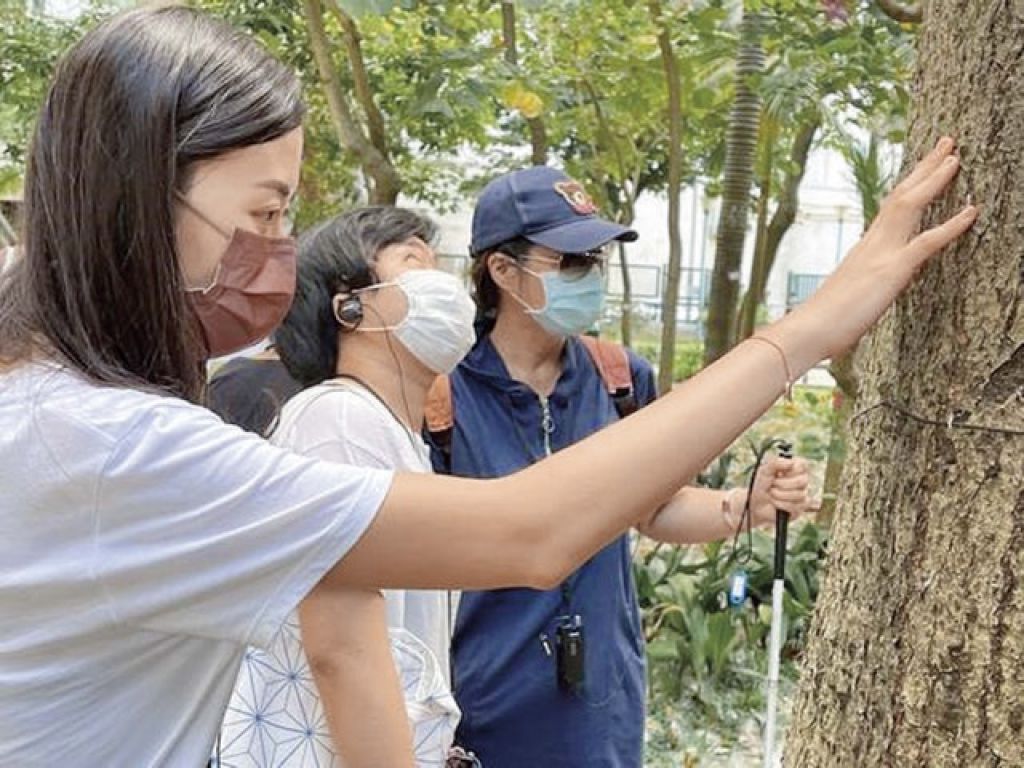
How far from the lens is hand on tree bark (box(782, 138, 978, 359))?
43.4 inches

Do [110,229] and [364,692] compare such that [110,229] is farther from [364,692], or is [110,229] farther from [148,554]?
[364,692]

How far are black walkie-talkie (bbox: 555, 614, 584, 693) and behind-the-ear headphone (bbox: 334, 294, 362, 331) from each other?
1.89 ft

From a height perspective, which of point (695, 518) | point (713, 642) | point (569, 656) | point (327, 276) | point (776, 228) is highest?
point (327, 276)

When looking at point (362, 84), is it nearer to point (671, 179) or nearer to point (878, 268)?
point (671, 179)

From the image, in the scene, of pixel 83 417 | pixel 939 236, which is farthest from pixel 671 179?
pixel 83 417

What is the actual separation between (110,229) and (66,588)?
0.28 m

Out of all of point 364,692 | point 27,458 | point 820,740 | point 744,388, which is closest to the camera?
point 27,458

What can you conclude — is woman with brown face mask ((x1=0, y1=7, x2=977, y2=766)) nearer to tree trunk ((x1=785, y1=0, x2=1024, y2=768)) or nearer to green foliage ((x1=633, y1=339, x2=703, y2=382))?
tree trunk ((x1=785, y1=0, x2=1024, y2=768))

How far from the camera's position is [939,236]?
3.91 feet

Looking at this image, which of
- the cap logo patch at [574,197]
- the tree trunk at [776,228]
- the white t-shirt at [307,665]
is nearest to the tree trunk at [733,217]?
the tree trunk at [776,228]

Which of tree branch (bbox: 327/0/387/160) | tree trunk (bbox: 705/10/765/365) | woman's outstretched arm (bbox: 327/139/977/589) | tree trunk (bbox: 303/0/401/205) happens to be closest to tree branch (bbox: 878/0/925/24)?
woman's outstretched arm (bbox: 327/139/977/589)

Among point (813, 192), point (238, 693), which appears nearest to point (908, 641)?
point (238, 693)

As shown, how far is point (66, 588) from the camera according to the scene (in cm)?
89

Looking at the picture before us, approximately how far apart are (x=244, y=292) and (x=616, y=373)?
110cm
